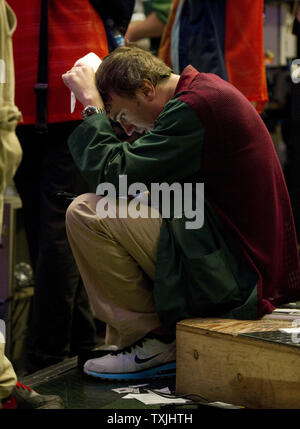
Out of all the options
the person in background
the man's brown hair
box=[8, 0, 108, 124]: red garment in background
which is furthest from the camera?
box=[8, 0, 108, 124]: red garment in background

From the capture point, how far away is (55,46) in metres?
2.57

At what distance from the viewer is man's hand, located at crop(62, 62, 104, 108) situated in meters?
2.22

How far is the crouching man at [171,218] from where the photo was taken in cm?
209

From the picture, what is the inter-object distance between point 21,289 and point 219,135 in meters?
1.62

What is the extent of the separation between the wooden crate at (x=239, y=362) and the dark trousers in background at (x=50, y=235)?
0.70m

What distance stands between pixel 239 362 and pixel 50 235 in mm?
986

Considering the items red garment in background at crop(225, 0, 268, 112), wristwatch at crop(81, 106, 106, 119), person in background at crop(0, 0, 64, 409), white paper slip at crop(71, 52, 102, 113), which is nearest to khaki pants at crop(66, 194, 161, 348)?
wristwatch at crop(81, 106, 106, 119)

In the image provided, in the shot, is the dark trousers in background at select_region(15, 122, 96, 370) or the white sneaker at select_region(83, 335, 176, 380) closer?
the white sneaker at select_region(83, 335, 176, 380)

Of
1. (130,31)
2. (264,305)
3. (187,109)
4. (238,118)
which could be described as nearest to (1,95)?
(187,109)

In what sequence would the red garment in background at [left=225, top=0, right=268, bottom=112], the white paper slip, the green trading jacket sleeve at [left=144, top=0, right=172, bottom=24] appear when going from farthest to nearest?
1. the green trading jacket sleeve at [left=144, top=0, right=172, bottom=24]
2. the red garment in background at [left=225, top=0, right=268, bottom=112]
3. the white paper slip

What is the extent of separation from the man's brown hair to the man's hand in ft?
0.09

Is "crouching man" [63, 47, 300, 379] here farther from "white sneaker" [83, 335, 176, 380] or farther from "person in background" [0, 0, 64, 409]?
"person in background" [0, 0, 64, 409]

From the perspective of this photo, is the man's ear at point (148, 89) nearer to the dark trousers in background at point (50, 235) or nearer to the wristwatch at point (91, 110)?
the wristwatch at point (91, 110)

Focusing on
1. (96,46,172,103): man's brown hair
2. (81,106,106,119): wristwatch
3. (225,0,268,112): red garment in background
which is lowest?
(81,106,106,119): wristwatch
